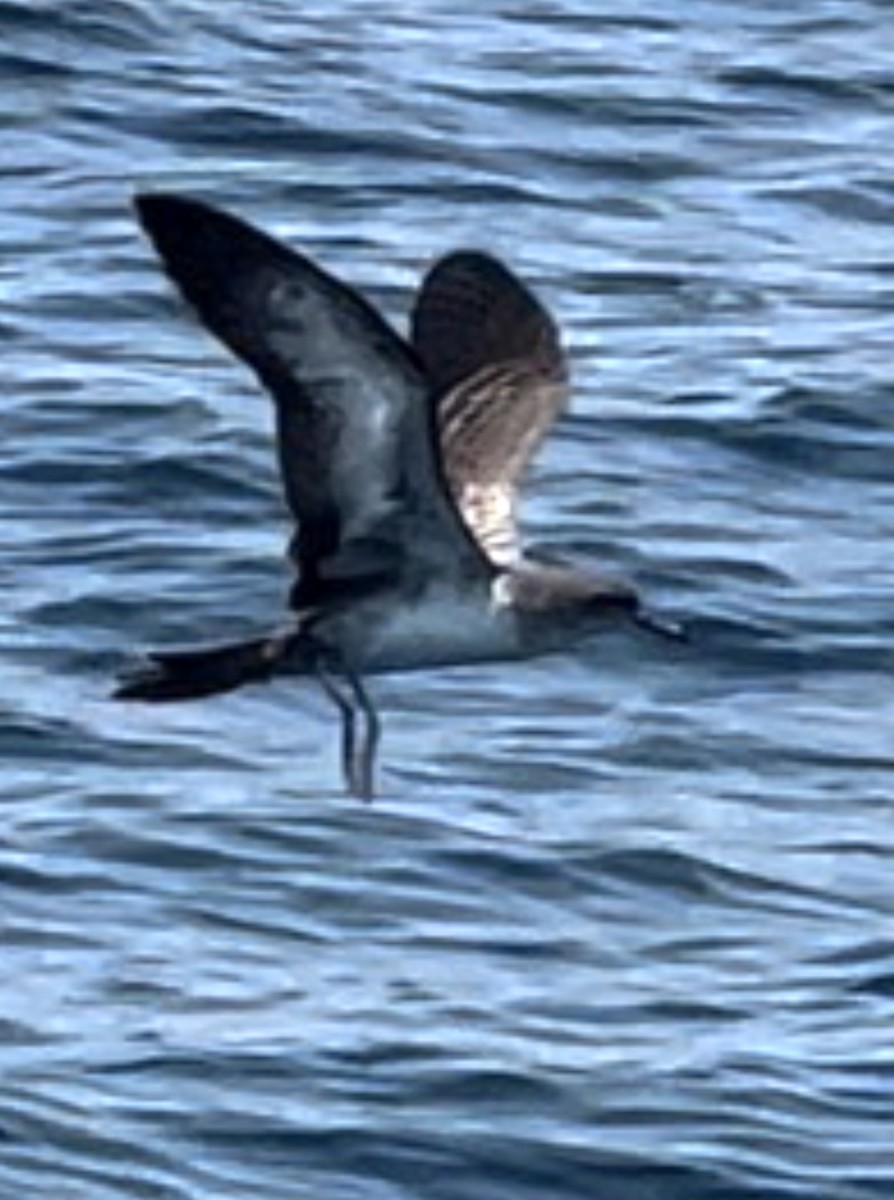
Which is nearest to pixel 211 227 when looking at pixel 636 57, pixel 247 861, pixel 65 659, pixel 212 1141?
pixel 212 1141

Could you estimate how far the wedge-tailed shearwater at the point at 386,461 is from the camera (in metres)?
11.5

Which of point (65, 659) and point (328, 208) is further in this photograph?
point (328, 208)

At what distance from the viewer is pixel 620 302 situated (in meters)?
19.7

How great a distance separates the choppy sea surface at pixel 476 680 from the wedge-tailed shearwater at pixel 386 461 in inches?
55.8

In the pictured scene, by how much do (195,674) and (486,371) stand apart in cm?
→ 142

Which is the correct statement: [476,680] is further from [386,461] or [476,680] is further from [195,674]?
[386,461]

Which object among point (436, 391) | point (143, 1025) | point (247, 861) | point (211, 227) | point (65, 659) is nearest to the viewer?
point (211, 227)

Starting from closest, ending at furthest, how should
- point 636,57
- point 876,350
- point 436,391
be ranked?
point 436,391 → point 876,350 → point 636,57

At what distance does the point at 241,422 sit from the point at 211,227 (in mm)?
7137

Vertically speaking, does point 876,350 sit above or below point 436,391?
below

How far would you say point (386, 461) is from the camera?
11.9 m

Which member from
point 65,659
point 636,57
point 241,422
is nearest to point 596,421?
point 241,422

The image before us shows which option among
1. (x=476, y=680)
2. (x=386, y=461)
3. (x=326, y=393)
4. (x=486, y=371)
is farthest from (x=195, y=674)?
(x=476, y=680)

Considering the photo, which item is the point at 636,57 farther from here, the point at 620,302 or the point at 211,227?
the point at 211,227
